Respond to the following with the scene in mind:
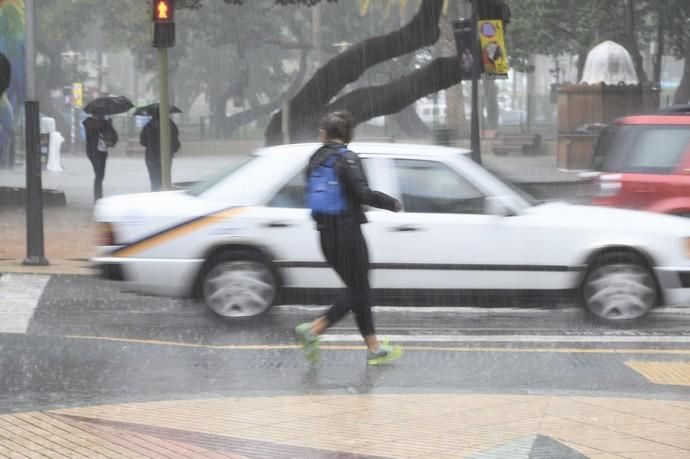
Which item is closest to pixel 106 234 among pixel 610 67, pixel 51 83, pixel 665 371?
pixel 665 371

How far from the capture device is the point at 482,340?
31.3 ft

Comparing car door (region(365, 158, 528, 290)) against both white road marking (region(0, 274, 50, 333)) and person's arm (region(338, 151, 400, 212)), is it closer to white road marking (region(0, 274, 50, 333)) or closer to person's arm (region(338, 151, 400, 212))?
person's arm (region(338, 151, 400, 212))

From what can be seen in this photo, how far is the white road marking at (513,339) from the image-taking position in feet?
31.2

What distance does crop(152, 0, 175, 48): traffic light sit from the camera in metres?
16.3

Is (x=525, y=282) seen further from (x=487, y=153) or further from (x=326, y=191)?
(x=487, y=153)

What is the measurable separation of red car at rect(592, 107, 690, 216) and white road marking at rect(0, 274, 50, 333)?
5.18m

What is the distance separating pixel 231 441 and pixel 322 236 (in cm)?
217

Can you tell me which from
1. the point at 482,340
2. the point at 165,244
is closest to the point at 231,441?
the point at 482,340

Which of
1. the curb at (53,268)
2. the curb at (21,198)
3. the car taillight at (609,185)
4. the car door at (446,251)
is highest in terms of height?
the car taillight at (609,185)

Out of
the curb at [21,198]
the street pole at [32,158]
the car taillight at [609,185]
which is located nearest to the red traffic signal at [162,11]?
the street pole at [32,158]

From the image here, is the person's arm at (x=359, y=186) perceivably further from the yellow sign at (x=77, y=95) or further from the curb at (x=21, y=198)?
the yellow sign at (x=77, y=95)

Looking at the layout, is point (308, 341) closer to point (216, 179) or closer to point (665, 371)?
point (665, 371)

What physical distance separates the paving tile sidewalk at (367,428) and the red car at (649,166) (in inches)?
212

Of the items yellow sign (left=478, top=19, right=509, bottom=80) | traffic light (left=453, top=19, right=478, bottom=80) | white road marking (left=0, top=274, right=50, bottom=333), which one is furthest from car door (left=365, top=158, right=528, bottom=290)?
yellow sign (left=478, top=19, right=509, bottom=80)
